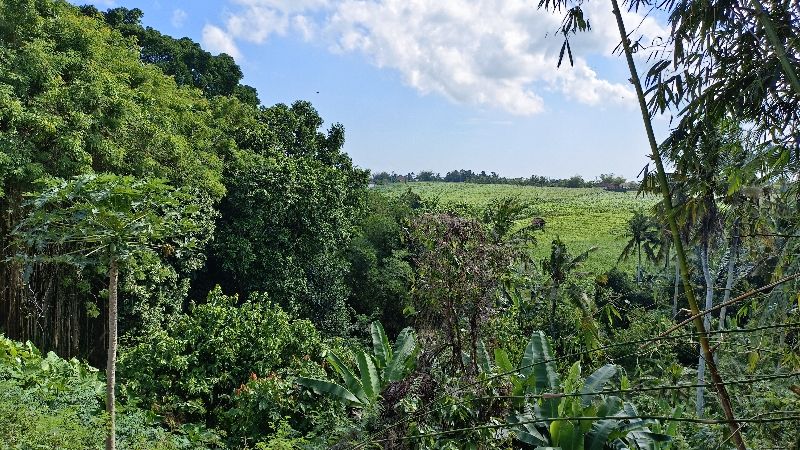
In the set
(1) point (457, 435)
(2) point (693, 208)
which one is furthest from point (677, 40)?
(1) point (457, 435)

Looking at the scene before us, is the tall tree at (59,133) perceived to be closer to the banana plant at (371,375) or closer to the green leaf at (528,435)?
the banana plant at (371,375)

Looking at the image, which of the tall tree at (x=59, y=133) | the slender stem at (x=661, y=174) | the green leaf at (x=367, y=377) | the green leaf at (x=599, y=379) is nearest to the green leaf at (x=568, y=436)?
the green leaf at (x=599, y=379)

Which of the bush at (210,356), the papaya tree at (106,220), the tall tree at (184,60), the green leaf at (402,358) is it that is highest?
the tall tree at (184,60)

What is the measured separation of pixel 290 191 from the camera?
14.4 metres

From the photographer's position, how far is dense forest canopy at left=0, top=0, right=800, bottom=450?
2.23 m

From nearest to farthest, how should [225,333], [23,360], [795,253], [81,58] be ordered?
[795,253] → [23,360] → [225,333] → [81,58]

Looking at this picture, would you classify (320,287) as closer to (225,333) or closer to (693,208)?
(225,333)

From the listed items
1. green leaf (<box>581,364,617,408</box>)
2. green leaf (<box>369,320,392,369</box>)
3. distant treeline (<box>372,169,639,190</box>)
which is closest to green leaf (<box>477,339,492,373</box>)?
green leaf (<box>581,364,617,408</box>)

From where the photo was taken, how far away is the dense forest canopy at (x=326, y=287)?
2229 millimetres

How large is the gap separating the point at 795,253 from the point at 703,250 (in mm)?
9728

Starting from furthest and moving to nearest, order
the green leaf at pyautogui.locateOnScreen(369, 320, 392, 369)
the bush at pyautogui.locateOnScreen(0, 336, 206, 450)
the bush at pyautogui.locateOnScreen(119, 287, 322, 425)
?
1. the bush at pyautogui.locateOnScreen(119, 287, 322, 425)
2. the green leaf at pyautogui.locateOnScreen(369, 320, 392, 369)
3. the bush at pyautogui.locateOnScreen(0, 336, 206, 450)

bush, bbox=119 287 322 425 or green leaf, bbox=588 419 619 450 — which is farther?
bush, bbox=119 287 322 425

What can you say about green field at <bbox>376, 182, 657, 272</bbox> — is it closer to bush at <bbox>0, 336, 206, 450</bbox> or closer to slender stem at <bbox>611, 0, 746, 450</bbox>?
bush at <bbox>0, 336, 206, 450</bbox>

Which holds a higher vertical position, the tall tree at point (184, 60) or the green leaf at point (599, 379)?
the tall tree at point (184, 60)
